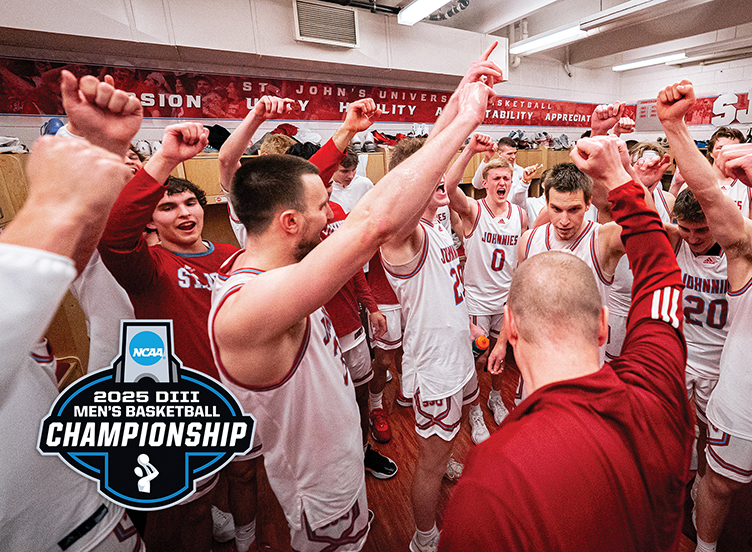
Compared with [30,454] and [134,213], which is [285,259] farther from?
[30,454]

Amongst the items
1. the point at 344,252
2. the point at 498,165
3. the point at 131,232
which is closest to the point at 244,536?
the point at 131,232

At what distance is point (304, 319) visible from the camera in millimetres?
943

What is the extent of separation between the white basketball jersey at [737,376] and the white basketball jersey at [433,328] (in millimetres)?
911

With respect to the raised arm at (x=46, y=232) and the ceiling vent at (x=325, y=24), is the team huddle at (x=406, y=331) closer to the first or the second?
the raised arm at (x=46, y=232)

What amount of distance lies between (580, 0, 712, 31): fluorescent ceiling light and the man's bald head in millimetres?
5000

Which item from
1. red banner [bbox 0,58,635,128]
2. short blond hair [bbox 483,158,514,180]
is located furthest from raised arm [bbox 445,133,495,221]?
red banner [bbox 0,58,635,128]

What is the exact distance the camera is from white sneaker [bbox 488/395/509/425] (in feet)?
7.93

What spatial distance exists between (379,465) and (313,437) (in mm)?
1260

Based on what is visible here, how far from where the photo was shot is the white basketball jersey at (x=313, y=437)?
947 millimetres

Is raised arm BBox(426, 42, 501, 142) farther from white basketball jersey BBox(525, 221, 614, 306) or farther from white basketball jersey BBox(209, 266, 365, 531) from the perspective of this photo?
white basketball jersey BBox(525, 221, 614, 306)

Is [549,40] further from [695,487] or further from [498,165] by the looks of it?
[695,487]

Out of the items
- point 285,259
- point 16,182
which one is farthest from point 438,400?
point 16,182

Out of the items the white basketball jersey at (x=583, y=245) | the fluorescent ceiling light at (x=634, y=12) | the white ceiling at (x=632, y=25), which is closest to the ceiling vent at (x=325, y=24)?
the white ceiling at (x=632, y=25)

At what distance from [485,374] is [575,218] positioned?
1.53m
